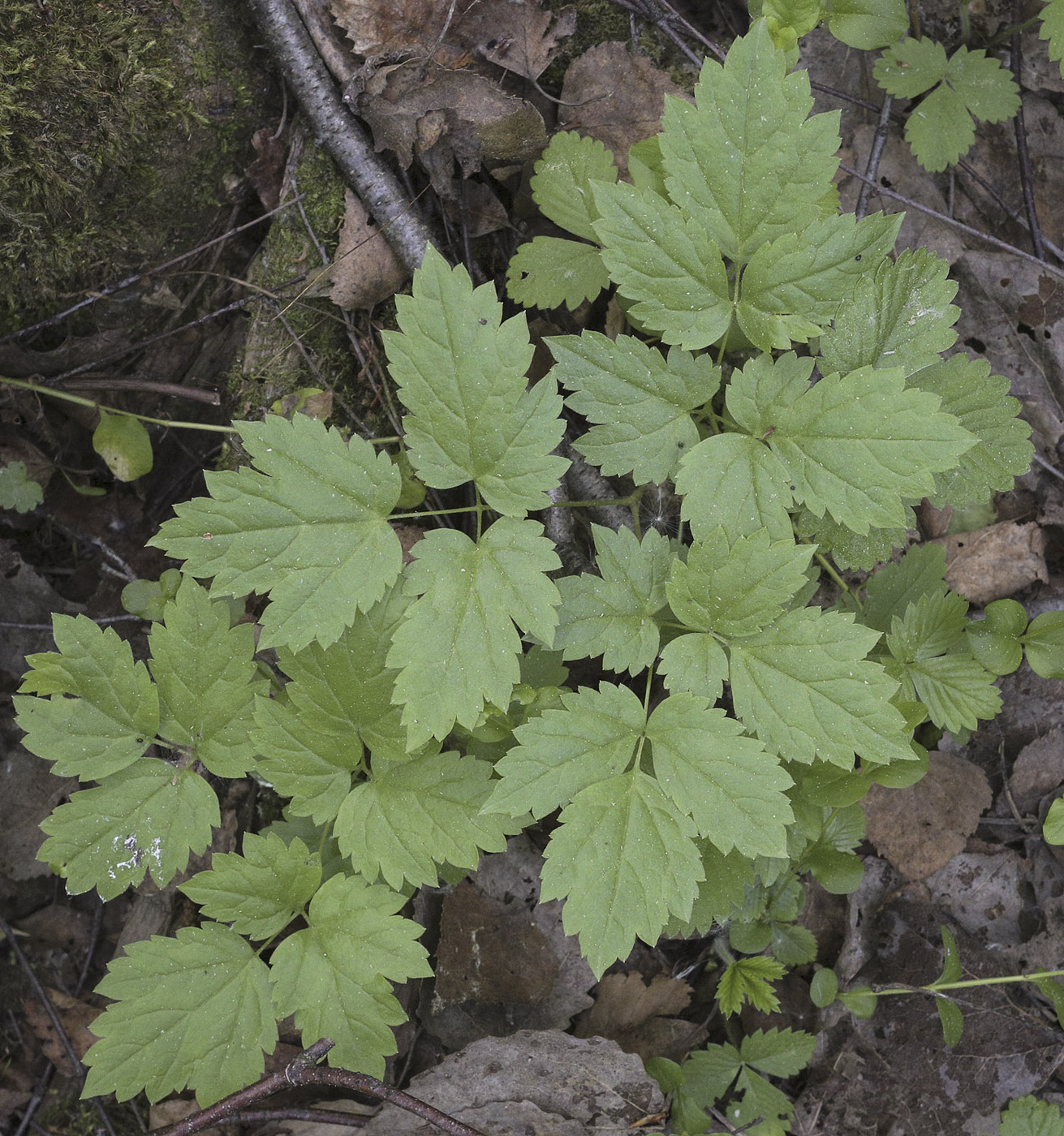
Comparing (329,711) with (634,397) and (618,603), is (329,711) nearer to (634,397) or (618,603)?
(618,603)

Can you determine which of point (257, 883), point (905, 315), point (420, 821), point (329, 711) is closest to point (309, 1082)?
point (257, 883)

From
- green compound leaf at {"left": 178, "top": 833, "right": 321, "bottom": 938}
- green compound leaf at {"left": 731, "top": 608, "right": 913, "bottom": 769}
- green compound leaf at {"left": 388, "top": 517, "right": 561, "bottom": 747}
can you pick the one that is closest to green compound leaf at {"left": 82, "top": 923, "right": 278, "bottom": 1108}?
green compound leaf at {"left": 178, "top": 833, "right": 321, "bottom": 938}

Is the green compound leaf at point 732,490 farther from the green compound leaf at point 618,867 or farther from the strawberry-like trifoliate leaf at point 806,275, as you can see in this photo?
the green compound leaf at point 618,867

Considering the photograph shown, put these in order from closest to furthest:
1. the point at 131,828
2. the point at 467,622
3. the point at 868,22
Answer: the point at 467,622 < the point at 131,828 < the point at 868,22

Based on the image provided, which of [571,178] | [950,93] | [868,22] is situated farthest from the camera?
[950,93]

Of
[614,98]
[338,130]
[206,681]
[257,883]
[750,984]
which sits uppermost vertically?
[338,130]

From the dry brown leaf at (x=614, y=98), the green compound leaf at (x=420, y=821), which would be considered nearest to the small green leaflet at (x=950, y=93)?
the dry brown leaf at (x=614, y=98)

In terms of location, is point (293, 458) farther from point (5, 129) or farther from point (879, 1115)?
point (879, 1115)
